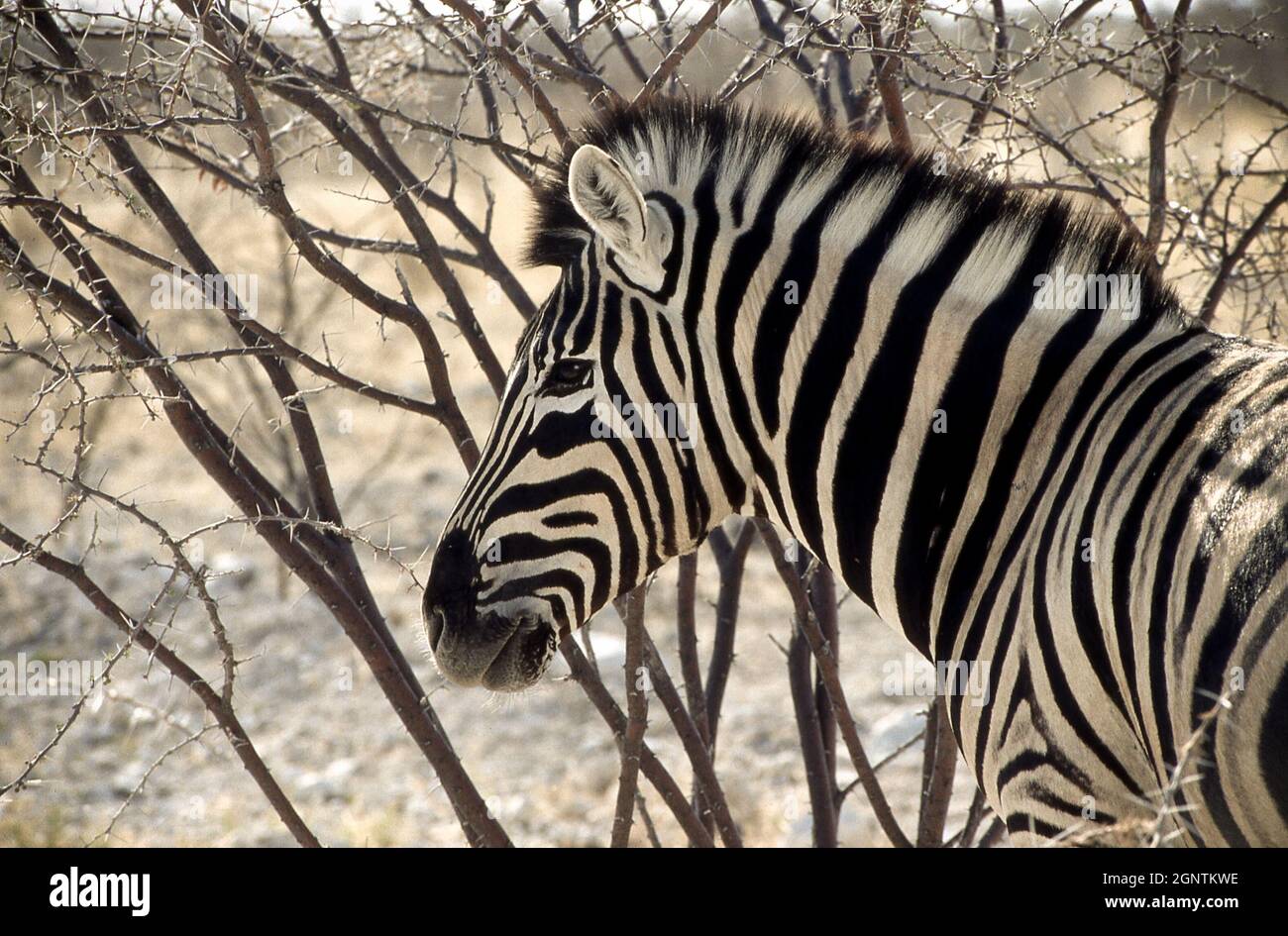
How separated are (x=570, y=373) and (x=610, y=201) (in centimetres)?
36

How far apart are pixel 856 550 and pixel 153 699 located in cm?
674

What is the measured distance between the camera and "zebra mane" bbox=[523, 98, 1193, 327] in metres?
2.32

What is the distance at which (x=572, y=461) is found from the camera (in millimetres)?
2439

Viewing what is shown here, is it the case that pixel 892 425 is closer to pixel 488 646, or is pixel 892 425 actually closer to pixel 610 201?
pixel 610 201

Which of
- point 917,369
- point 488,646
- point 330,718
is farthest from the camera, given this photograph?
point 330,718

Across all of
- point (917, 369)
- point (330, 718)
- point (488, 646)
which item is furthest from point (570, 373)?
point (330, 718)

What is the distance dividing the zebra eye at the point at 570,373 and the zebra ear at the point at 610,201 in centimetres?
24

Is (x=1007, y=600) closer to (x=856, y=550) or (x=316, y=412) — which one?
(x=856, y=550)

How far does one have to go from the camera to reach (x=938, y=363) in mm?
2316

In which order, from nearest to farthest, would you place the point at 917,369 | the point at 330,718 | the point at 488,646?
1. the point at 917,369
2. the point at 488,646
3. the point at 330,718

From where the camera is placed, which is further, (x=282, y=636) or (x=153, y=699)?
(x=282, y=636)

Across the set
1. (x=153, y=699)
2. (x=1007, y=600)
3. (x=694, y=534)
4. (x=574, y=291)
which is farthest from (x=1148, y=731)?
(x=153, y=699)

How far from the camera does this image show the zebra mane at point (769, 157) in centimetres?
232

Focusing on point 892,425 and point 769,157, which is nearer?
point 892,425
